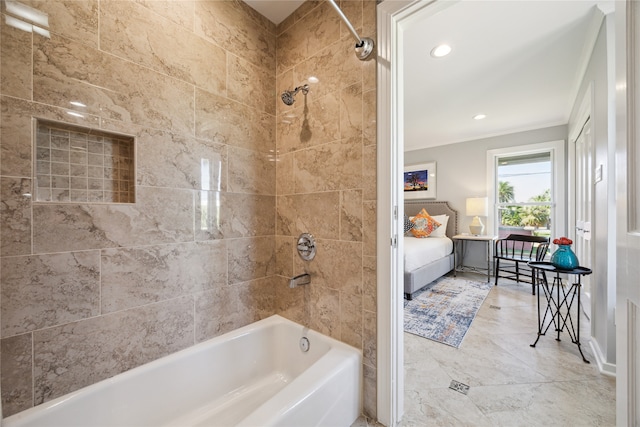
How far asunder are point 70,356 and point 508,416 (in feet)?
7.40

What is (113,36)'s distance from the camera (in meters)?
1.16

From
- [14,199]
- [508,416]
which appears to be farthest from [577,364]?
[14,199]

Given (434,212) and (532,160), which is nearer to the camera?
(532,160)

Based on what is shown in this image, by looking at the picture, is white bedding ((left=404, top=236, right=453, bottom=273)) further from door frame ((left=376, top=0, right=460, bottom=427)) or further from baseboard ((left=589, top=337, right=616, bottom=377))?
door frame ((left=376, top=0, right=460, bottom=427))

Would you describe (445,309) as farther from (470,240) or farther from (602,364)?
(470,240)

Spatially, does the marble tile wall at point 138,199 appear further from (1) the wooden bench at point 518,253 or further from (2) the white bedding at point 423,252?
(1) the wooden bench at point 518,253

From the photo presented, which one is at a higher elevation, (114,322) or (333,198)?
(333,198)

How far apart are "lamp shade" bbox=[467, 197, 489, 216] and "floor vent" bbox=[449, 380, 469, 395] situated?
338 cm

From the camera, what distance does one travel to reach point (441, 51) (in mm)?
2172

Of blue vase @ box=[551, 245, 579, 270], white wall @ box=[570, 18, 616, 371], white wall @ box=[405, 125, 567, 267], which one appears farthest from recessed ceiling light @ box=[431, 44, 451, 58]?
white wall @ box=[405, 125, 567, 267]

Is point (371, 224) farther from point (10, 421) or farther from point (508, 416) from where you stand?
point (10, 421)

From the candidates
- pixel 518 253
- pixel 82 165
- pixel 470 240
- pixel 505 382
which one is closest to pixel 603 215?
pixel 505 382

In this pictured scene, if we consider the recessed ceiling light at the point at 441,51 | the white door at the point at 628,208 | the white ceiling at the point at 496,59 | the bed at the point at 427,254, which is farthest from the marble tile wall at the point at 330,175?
the bed at the point at 427,254

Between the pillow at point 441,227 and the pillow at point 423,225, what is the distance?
0.06m
